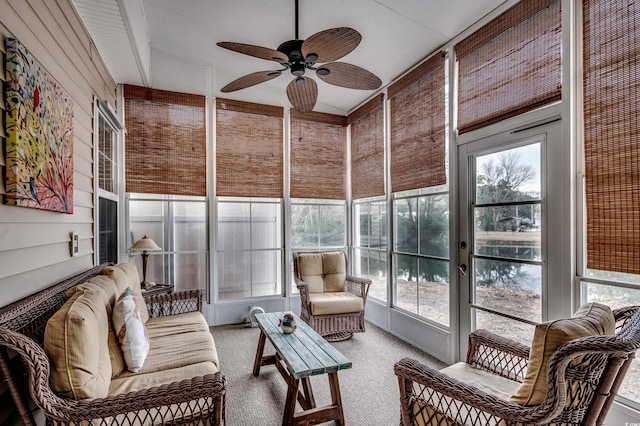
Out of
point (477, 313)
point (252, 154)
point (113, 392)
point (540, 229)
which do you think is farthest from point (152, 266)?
point (540, 229)

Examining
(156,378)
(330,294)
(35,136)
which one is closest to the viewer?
(35,136)

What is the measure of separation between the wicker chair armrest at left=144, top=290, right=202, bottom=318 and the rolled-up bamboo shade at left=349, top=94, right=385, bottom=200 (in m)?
2.50

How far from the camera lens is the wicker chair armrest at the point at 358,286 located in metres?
3.77

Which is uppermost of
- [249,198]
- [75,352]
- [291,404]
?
[249,198]

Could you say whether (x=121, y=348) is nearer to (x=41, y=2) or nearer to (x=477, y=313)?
(x=41, y=2)

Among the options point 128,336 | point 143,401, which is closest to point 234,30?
point 128,336

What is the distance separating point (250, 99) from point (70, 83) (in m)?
2.35

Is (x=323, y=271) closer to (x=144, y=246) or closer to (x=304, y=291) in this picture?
(x=304, y=291)

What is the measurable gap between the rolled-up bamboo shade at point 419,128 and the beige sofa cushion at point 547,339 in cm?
198

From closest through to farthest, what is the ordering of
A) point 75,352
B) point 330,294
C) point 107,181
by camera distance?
1. point 75,352
2. point 107,181
3. point 330,294

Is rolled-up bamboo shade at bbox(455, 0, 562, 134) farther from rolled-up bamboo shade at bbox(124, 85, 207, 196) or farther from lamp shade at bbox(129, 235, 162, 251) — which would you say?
lamp shade at bbox(129, 235, 162, 251)

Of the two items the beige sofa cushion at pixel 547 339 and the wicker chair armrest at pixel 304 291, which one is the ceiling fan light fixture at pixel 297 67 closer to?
the beige sofa cushion at pixel 547 339

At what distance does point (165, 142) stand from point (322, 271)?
2.57 metres

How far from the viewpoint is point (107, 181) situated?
3438 millimetres
